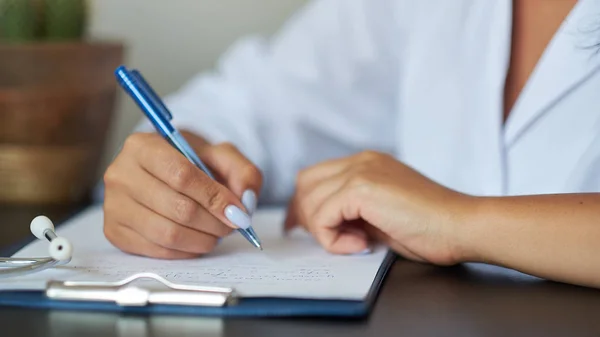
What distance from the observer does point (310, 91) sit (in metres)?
1.06

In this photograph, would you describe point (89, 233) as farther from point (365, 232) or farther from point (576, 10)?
point (576, 10)

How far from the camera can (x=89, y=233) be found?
80 cm

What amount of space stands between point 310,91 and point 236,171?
1.14 ft

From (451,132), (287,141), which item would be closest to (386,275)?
(451,132)

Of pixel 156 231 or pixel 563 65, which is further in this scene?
pixel 563 65

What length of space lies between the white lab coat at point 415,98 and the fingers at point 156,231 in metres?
0.25

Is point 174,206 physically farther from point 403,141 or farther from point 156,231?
point 403,141

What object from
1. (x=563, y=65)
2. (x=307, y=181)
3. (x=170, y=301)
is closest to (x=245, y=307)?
(x=170, y=301)

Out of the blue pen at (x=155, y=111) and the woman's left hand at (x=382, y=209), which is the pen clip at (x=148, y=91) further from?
the woman's left hand at (x=382, y=209)

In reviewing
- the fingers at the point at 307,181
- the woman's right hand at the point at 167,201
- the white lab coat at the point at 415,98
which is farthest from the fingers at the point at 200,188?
the white lab coat at the point at 415,98

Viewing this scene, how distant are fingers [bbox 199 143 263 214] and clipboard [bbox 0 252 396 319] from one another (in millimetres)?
147

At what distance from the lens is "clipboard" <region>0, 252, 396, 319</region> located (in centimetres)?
55

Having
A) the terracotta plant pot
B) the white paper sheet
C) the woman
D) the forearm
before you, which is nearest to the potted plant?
the terracotta plant pot

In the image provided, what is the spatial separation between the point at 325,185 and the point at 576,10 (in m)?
0.29
